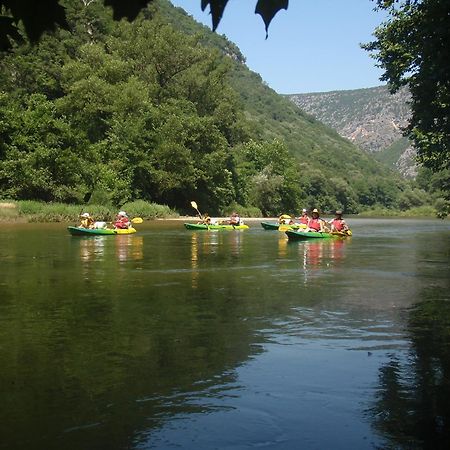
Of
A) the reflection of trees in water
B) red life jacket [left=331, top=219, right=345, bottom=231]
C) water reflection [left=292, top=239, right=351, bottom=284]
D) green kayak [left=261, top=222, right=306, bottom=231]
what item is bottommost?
the reflection of trees in water

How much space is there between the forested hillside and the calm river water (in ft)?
141

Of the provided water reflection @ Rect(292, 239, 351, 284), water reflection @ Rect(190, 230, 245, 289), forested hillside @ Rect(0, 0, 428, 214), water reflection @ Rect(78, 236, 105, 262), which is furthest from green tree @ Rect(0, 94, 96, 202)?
water reflection @ Rect(292, 239, 351, 284)

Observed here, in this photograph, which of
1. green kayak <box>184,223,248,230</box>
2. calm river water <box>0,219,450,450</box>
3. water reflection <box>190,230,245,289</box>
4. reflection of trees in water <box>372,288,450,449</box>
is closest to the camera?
reflection of trees in water <box>372,288,450,449</box>

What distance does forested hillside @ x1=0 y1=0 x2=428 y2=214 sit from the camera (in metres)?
59.2

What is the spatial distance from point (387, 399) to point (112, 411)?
2714mm

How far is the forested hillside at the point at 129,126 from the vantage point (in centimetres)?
5919

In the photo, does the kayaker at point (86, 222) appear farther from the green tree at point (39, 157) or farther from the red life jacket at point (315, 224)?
the green tree at point (39, 157)

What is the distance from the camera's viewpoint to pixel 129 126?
66.6m

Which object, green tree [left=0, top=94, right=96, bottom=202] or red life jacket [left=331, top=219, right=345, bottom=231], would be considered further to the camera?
green tree [left=0, top=94, right=96, bottom=202]

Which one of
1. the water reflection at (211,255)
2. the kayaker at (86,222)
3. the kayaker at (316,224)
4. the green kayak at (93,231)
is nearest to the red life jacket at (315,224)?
the kayaker at (316,224)

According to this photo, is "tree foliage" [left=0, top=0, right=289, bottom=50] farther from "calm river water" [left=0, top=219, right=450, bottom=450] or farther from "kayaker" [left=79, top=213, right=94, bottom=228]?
"kayaker" [left=79, top=213, right=94, bottom=228]

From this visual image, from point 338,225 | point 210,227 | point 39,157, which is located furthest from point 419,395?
point 39,157

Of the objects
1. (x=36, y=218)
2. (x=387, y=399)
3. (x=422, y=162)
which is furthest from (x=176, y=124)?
(x=387, y=399)

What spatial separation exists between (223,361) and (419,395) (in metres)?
2.47
